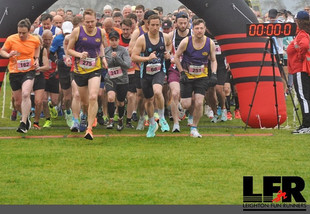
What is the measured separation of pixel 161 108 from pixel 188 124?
1.91m

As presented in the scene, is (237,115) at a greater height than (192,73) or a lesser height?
lesser

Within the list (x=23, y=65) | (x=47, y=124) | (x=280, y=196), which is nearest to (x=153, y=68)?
(x=23, y=65)

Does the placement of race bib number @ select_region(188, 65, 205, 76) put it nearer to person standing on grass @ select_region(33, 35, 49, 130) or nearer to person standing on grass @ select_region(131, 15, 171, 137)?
person standing on grass @ select_region(131, 15, 171, 137)

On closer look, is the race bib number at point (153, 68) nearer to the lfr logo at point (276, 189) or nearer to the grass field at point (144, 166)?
the grass field at point (144, 166)

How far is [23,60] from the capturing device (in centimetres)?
1546

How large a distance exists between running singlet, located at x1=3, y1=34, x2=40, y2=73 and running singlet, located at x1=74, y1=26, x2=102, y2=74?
1.10 metres

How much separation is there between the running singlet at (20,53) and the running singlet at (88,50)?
1.10 m

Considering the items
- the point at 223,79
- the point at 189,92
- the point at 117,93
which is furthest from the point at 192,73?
the point at 223,79

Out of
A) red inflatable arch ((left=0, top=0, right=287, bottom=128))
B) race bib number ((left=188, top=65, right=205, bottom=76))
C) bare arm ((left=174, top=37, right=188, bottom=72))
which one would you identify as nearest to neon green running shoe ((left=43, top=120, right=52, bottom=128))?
red inflatable arch ((left=0, top=0, right=287, bottom=128))

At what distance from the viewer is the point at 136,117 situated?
736 inches

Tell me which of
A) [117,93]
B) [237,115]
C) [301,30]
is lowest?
[237,115]

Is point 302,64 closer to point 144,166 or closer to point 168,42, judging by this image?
point 168,42

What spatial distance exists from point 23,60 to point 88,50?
137 cm

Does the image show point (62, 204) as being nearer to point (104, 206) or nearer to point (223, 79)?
point (104, 206)
